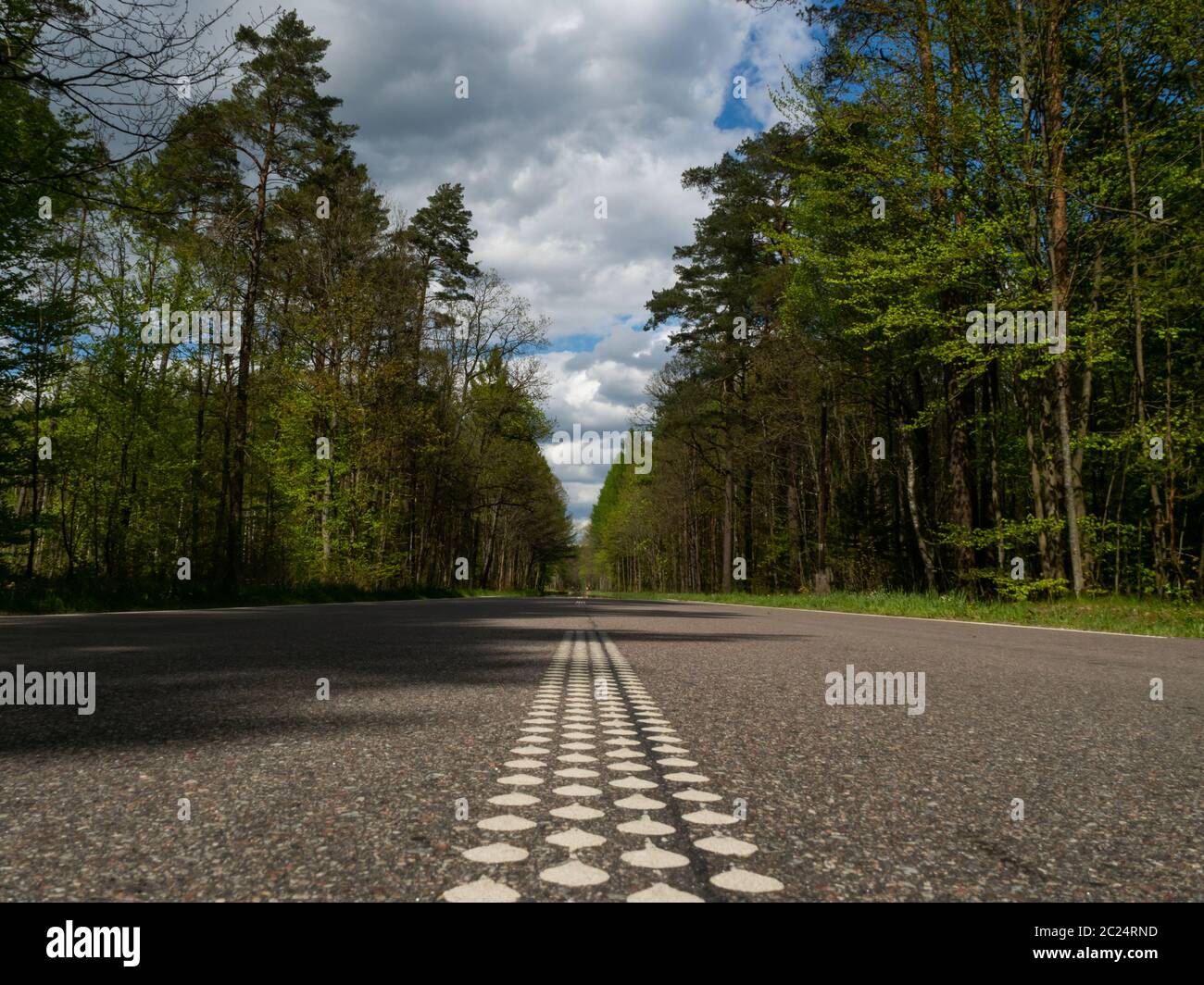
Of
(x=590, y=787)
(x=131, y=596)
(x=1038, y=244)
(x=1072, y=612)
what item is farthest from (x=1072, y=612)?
(x=131, y=596)

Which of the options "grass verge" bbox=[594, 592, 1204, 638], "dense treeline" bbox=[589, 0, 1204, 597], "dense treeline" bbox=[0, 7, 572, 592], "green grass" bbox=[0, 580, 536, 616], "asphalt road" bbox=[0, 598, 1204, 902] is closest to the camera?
"asphalt road" bbox=[0, 598, 1204, 902]

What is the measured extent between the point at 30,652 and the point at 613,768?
6.56 metres

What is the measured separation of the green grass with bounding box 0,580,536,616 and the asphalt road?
Result: 852 cm

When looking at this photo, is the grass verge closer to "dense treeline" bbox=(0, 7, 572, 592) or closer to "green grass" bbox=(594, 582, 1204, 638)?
"green grass" bbox=(594, 582, 1204, 638)

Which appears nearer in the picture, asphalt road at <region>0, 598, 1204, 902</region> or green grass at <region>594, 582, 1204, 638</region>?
asphalt road at <region>0, 598, 1204, 902</region>

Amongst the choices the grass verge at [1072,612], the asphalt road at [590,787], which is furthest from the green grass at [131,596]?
the grass verge at [1072,612]

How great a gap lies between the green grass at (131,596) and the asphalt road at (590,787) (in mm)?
8515

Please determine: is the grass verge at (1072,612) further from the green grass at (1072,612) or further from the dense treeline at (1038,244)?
the dense treeline at (1038,244)

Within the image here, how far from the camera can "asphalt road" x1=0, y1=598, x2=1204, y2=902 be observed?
1.91 m

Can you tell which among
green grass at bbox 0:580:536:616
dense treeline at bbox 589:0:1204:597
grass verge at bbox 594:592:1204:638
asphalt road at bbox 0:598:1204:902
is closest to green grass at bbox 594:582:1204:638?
grass verge at bbox 594:592:1204:638

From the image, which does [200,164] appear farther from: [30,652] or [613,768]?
[613,768]

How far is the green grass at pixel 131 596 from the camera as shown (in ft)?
43.6

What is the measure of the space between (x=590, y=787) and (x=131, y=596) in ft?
51.4
